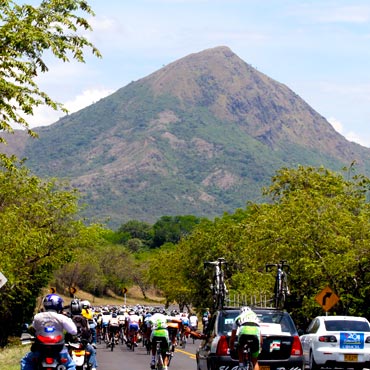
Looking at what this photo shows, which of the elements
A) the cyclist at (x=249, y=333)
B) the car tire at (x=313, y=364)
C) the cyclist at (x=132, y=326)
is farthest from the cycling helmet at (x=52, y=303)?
the cyclist at (x=132, y=326)

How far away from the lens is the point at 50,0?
1772 cm

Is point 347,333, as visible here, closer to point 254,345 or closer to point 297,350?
point 297,350

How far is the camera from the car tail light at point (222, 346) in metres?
18.2

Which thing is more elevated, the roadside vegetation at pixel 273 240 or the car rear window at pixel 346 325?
the roadside vegetation at pixel 273 240

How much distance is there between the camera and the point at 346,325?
25.7 meters

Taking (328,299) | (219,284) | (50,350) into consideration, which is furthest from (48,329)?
(328,299)

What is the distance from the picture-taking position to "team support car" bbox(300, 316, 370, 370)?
24859 millimetres

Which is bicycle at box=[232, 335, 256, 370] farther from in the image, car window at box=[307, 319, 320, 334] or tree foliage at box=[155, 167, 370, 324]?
tree foliage at box=[155, 167, 370, 324]

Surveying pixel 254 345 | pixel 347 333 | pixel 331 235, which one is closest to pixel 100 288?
pixel 331 235

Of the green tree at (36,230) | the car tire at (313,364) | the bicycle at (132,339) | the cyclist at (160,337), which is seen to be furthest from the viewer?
the green tree at (36,230)

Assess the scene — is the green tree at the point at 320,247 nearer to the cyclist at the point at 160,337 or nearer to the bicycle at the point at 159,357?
the cyclist at the point at 160,337

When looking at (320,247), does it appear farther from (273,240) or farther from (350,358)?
(350,358)

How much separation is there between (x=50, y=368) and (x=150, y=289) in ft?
473

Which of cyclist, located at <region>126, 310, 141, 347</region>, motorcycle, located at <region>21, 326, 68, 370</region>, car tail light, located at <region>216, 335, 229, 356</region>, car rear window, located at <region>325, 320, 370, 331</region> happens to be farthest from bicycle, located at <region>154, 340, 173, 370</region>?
cyclist, located at <region>126, 310, 141, 347</region>
